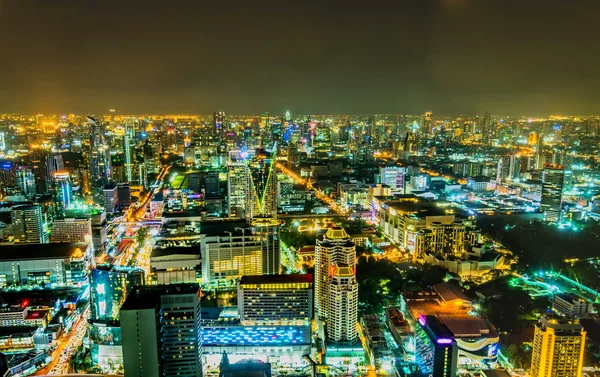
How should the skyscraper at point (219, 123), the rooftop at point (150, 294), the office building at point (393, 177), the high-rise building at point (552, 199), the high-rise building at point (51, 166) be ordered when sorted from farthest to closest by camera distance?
the skyscraper at point (219, 123), the office building at point (393, 177), the high-rise building at point (51, 166), the high-rise building at point (552, 199), the rooftop at point (150, 294)

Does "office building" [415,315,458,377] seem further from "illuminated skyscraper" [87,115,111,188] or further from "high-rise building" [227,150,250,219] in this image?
"illuminated skyscraper" [87,115,111,188]

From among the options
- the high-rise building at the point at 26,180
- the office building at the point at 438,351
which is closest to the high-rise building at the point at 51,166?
the high-rise building at the point at 26,180

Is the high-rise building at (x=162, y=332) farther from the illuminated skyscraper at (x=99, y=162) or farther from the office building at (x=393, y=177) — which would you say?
the office building at (x=393, y=177)

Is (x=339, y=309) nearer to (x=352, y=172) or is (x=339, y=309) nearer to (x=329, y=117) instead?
(x=352, y=172)

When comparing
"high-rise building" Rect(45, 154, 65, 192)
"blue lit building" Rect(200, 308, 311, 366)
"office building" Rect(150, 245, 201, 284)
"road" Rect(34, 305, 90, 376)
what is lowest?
"road" Rect(34, 305, 90, 376)

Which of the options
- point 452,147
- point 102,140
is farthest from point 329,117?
point 102,140

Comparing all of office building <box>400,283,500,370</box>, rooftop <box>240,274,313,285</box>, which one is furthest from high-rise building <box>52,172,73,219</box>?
office building <box>400,283,500,370</box>

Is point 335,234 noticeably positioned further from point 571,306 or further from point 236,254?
point 571,306
